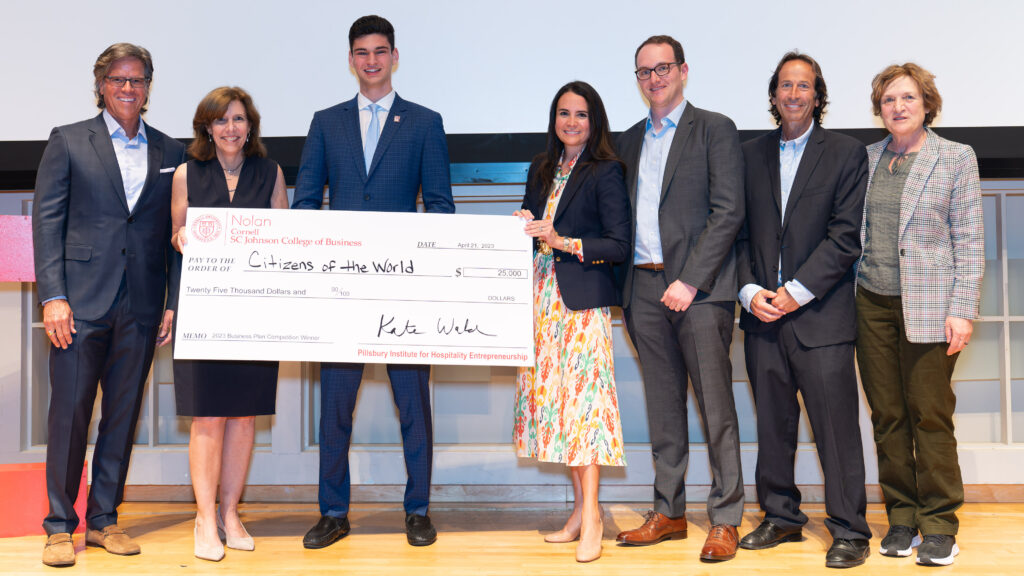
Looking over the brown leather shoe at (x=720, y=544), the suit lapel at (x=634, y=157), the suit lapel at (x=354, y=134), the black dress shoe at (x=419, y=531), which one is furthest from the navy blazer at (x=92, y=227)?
the brown leather shoe at (x=720, y=544)

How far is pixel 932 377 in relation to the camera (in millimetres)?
2453

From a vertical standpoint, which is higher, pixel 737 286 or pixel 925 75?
pixel 925 75

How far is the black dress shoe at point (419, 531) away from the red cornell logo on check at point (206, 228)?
123 centimetres

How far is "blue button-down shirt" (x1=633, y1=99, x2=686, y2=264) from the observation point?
8.48 ft

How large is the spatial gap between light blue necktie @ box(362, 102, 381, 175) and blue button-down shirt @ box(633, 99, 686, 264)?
0.98 metres

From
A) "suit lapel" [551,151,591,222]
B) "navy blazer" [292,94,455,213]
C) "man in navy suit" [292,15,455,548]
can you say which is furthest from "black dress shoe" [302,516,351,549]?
"suit lapel" [551,151,591,222]

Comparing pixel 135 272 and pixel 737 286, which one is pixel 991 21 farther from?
pixel 135 272

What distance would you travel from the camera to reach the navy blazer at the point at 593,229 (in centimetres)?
250

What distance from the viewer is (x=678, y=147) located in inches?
101

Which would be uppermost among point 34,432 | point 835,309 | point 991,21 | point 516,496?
point 991,21

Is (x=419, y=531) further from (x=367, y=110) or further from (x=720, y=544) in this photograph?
(x=367, y=110)

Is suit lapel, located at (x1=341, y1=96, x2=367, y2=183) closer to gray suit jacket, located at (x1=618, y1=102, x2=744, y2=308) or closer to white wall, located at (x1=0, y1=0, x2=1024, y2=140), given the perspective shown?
white wall, located at (x1=0, y1=0, x2=1024, y2=140)

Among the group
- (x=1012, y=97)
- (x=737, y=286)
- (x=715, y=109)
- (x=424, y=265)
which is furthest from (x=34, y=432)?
(x=1012, y=97)

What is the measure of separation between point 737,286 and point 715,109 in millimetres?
1092
